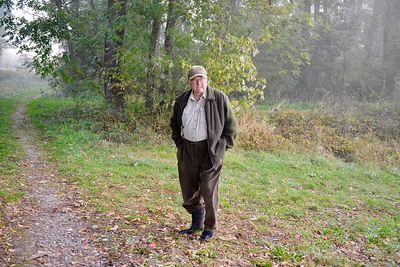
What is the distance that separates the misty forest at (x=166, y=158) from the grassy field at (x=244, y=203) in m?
0.04

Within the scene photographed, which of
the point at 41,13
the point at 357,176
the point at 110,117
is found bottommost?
the point at 357,176

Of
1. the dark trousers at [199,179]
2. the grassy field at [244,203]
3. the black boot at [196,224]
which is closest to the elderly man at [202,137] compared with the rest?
the dark trousers at [199,179]

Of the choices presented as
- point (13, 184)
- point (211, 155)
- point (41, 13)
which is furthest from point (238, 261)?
point (41, 13)

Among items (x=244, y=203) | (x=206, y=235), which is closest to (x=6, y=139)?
(x=244, y=203)

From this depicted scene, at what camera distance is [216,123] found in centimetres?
499

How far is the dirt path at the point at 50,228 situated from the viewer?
4738 millimetres

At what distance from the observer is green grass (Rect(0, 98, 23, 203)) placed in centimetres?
693

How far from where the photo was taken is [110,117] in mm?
13633

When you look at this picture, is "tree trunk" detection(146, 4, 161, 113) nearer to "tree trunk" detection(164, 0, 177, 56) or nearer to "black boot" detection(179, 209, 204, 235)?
"tree trunk" detection(164, 0, 177, 56)

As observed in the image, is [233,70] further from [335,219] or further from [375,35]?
[375,35]

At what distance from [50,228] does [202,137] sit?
102 inches

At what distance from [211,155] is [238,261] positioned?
1.42 metres

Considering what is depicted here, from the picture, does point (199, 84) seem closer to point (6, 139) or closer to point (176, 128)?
point (176, 128)

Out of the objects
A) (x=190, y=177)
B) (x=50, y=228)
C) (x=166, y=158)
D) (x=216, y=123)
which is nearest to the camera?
(x=216, y=123)
